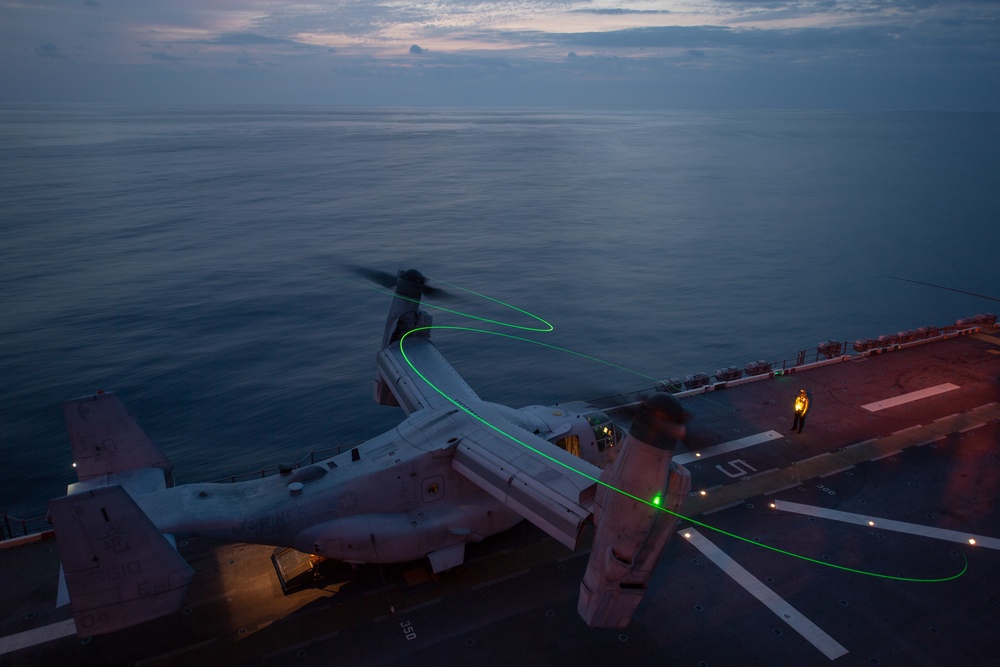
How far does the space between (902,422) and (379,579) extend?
26272 mm

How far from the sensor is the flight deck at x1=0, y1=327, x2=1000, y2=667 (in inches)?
673

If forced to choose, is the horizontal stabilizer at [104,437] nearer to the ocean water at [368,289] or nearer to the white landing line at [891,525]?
the ocean water at [368,289]

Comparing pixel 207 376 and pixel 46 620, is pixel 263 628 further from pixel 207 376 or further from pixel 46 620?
Answer: pixel 207 376

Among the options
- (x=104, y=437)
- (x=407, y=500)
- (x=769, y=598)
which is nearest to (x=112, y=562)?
(x=104, y=437)

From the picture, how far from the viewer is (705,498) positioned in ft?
79.3

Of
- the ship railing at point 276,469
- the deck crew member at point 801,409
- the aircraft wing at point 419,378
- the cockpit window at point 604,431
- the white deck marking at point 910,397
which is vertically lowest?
the ship railing at point 276,469

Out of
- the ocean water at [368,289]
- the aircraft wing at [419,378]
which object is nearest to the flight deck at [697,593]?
the aircraft wing at [419,378]

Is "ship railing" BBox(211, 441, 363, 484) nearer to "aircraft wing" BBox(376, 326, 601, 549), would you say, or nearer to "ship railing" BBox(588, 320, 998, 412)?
"aircraft wing" BBox(376, 326, 601, 549)

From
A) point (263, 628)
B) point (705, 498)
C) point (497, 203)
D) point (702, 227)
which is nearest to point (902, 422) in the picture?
point (705, 498)

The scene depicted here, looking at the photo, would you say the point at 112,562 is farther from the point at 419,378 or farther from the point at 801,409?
the point at 801,409

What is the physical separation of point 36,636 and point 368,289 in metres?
54.0

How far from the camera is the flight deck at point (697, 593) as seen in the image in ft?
56.1

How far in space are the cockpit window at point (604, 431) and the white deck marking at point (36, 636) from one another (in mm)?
17487

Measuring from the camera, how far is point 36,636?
1748cm
